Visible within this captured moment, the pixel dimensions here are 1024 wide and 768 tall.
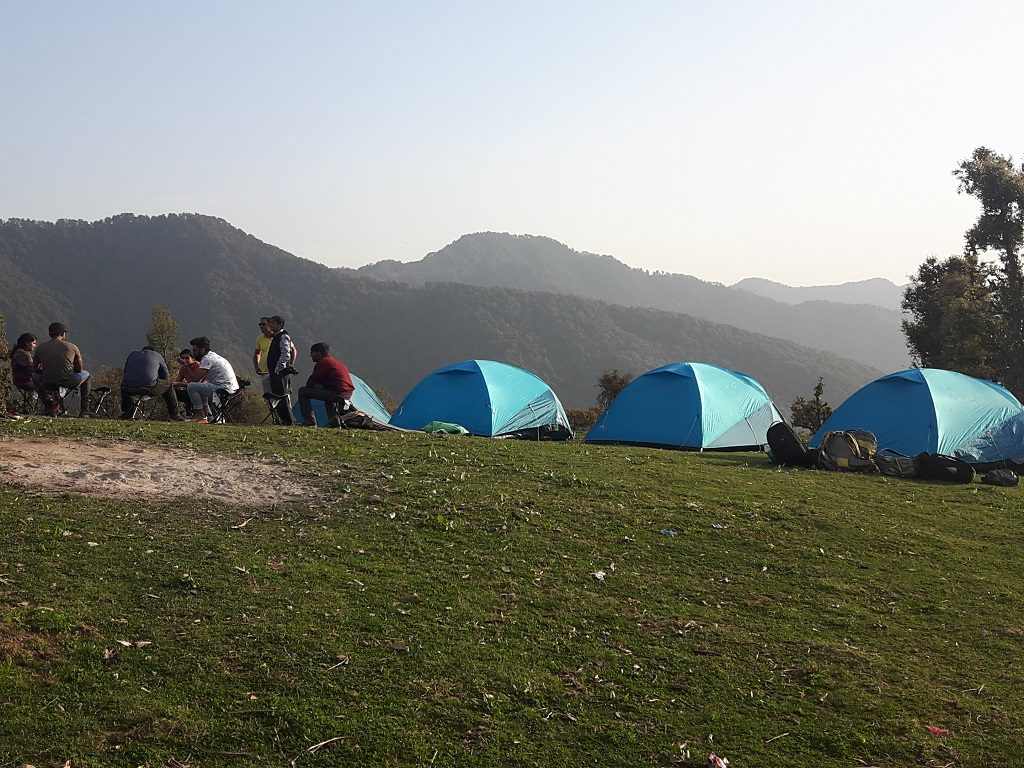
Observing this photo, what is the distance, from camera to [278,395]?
16.6 metres

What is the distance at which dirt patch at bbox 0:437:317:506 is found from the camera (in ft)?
30.0

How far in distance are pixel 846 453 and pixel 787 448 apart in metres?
0.92

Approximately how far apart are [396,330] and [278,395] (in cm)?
12849

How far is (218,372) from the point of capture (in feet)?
54.5

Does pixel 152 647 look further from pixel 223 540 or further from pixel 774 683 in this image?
pixel 774 683

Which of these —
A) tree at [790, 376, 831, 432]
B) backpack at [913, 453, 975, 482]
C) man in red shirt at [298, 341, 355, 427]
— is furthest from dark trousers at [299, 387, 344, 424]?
tree at [790, 376, 831, 432]

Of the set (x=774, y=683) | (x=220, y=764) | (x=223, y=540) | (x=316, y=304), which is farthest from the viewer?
(x=316, y=304)

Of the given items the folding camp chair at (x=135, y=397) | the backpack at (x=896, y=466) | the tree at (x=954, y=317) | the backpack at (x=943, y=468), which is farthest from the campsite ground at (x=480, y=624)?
the tree at (x=954, y=317)

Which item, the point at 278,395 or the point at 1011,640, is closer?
the point at 1011,640

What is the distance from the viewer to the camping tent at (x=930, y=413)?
16125 millimetres

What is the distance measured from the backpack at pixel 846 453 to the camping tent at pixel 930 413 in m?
1.63

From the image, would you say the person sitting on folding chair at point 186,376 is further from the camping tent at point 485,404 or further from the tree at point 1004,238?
the tree at point 1004,238

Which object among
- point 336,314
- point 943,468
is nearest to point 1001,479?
point 943,468

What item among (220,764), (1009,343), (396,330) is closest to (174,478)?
(220,764)
